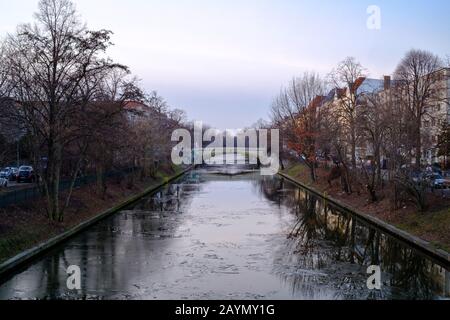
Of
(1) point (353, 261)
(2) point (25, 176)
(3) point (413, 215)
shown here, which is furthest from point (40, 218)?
(2) point (25, 176)

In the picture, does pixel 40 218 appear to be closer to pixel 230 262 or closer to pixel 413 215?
pixel 230 262

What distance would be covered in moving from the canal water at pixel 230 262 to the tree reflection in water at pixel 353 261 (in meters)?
0.04

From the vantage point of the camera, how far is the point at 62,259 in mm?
21641

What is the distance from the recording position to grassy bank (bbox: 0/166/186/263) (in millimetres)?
21312

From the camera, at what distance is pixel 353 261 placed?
71.2ft

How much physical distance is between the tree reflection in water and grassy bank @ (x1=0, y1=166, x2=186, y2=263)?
10442mm

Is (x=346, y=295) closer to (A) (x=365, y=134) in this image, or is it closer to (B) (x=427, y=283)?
(B) (x=427, y=283)

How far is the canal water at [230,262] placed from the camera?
55.0 ft

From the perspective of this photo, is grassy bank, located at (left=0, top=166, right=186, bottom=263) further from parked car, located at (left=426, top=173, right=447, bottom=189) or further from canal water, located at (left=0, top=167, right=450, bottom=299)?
parked car, located at (left=426, top=173, right=447, bottom=189)

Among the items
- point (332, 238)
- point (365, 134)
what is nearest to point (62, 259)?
point (332, 238)

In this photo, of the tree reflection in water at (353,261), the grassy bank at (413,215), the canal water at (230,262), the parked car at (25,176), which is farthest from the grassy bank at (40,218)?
the grassy bank at (413,215)

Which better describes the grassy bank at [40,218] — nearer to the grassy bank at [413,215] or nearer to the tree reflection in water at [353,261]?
the tree reflection in water at [353,261]

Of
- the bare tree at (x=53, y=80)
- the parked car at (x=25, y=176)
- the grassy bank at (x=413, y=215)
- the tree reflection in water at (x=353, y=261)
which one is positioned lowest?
the tree reflection in water at (x=353, y=261)

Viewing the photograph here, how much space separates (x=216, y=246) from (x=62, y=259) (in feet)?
22.3
